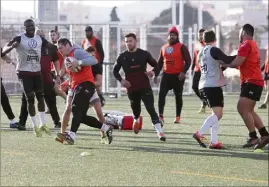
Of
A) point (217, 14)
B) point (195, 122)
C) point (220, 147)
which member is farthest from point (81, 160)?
point (217, 14)

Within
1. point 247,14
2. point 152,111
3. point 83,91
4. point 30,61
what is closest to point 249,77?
point 152,111

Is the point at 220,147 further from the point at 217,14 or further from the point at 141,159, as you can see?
the point at 217,14

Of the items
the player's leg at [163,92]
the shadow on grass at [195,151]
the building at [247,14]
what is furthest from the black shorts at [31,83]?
the building at [247,14]

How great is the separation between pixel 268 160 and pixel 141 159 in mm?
1810

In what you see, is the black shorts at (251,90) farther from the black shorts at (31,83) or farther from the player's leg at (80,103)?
the black shorts at (31,83)

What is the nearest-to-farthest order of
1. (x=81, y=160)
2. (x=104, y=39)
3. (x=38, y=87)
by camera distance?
(x=81, y=160) → (x=38, y=87) → (x=104, y=39)

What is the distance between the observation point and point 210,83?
42.2 ft

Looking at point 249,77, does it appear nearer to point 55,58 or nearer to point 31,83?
point 31,83

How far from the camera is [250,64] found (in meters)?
13.0

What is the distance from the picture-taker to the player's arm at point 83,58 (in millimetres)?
12867

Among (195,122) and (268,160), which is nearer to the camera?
(268,160)

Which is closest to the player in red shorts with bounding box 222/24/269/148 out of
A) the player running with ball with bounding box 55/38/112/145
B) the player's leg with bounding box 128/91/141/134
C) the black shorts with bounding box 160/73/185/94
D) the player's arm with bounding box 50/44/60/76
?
the player's leg with bounding box 128/91/141/134

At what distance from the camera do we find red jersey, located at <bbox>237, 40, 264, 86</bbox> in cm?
1275

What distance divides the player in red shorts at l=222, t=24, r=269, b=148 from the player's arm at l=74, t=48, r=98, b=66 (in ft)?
7.26
